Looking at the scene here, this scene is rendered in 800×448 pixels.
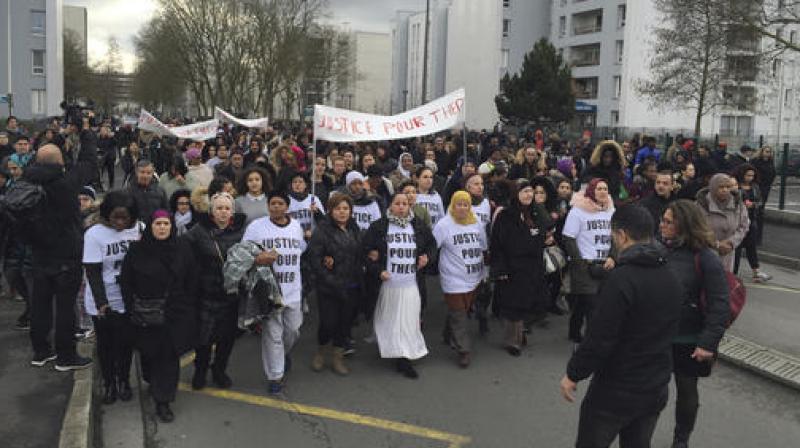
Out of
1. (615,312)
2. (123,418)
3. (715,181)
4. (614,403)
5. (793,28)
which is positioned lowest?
(123,418)

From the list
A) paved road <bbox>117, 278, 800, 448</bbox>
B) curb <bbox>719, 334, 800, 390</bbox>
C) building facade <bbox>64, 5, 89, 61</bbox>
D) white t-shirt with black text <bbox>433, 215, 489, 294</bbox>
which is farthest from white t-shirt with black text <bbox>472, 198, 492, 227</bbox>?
building facade <bbox>64, 5, 89, 61</bbox>

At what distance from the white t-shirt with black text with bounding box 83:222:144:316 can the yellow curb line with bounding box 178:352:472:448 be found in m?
1.07

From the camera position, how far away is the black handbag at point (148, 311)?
5.39 metres

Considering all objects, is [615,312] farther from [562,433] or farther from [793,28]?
[793,28]

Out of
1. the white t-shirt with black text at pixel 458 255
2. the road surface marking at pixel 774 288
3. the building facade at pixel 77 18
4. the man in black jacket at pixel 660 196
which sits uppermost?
the building facade at pixel 77 18

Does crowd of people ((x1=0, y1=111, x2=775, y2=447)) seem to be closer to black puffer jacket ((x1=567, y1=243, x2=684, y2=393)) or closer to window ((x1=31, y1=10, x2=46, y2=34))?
black puffer jacket ((x1=567, y1=243, x2=684, y2=393))

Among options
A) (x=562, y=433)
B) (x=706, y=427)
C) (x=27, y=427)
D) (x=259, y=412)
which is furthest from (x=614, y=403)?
(x=27, y=427)

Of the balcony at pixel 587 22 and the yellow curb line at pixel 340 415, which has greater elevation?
the balcony at pixel 587 22

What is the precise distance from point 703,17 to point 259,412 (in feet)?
79.9

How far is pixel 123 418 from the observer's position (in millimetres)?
5602

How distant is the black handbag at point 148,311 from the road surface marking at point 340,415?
102 centimetres

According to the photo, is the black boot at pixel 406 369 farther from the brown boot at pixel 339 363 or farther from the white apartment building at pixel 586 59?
the white apartment building at pixel 586 59

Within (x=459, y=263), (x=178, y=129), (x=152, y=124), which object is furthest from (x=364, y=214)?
(x=178, y=129)

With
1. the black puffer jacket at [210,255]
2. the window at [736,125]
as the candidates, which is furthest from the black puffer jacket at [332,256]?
the window at [736,125]
